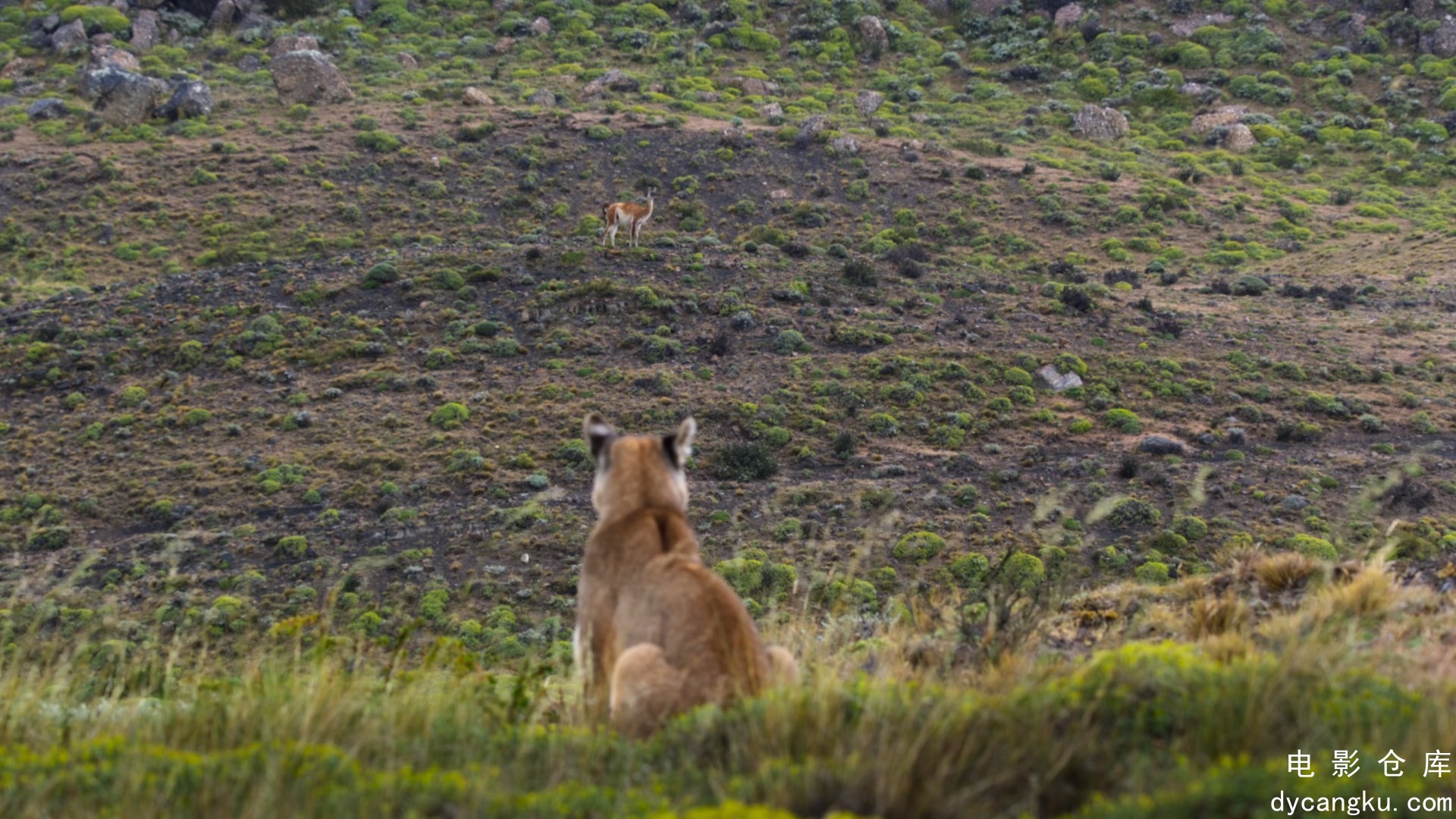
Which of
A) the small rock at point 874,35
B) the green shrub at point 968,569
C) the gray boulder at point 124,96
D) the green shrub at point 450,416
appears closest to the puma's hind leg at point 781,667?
the green shrub at point 968,569


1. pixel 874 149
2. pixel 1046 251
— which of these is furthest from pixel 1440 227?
pixel 874 149

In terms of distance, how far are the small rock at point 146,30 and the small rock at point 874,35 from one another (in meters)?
40.3

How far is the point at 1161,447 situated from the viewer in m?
22.2

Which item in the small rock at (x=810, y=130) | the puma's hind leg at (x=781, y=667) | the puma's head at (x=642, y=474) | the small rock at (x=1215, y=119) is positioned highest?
the small rock at (x=1215, y=119)

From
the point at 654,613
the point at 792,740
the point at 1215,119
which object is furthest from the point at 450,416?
the point at 1215,119

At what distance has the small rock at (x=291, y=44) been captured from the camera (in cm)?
5547

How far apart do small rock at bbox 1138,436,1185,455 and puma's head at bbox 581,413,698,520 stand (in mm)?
18551

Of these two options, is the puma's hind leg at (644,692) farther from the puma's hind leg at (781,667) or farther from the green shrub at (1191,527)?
the green shrub at (1191,527)

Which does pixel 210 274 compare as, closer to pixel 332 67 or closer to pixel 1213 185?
pixel 332 67

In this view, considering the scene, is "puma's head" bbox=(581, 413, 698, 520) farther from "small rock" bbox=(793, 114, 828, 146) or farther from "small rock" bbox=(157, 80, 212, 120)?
"small rock" bbox=(157, 80, 212, 120)

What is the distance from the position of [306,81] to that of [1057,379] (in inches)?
1501

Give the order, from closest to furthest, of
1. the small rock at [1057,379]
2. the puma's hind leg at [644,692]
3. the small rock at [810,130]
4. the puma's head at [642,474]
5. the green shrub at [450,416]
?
1. the puma's hind leg at [644,692]
2. the puma's head at [642,474]
3. the green shrub at [450,416]
4. the small rock at [1057,379]
5. the small rock at [810,130]

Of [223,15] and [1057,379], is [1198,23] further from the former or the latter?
[223,15]

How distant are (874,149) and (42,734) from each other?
43.0m
